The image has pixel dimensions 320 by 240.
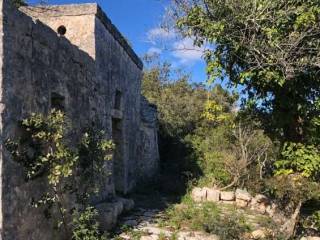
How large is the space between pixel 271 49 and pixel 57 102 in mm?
3919

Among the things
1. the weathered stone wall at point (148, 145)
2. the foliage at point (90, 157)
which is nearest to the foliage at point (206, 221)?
the foliage at point (90, 157)

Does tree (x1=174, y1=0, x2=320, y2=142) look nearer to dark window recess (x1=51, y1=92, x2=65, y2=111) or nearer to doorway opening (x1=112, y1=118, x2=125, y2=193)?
dark window recess (x1=51, y1=92, x2=65, y2=111)

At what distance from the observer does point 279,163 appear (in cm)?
866

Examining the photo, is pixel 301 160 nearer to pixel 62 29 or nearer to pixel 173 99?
pixel 62 29

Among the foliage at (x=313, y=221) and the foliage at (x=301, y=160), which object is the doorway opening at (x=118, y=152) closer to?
the foliage at (x=301, y=160)

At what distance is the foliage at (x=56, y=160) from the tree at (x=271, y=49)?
290 centimetres

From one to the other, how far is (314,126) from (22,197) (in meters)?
5.66

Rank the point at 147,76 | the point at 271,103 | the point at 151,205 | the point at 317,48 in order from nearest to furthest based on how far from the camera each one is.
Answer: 1. the point at 317,48
2. the point at 271,103
3. the point at 151,205
4. the point at 147,76

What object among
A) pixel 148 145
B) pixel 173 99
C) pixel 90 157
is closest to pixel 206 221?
pixel 90 157

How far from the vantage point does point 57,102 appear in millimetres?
7453

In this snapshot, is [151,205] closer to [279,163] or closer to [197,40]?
[279,163]

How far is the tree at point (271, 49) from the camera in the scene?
7.56m

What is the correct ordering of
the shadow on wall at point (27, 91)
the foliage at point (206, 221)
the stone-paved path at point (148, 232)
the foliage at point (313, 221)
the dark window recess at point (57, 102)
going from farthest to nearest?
the foliage at point (313, 221), the foliage at point (206, 221), the stone-paved path at point (148, 232), the dark window recess at point (57, 102), the shadow on wall at point (27, 91)

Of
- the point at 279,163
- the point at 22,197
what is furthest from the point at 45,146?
the point at 279,163
